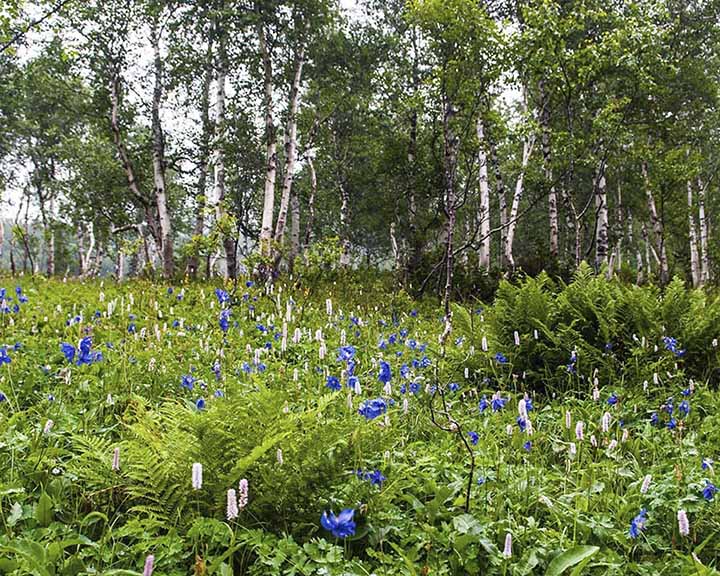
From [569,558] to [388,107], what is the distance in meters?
20.5

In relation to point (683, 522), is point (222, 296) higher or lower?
higher

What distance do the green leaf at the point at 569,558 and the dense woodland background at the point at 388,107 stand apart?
5537 millimetres

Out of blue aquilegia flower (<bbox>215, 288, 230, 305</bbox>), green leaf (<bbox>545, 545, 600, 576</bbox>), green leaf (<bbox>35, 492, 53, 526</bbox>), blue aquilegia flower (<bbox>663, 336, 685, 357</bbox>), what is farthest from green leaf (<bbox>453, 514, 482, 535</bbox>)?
blue aquilegia flower (<bbox>215, 288, 230, 305</bbox>)

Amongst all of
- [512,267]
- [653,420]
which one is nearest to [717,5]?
[512,267]

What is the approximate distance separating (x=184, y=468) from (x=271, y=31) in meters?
16.0

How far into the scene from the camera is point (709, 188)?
28.2m

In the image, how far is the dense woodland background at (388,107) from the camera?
33.6ft

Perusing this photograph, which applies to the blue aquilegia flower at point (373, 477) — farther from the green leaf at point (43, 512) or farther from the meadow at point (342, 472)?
the green leaf at point (43, 512)

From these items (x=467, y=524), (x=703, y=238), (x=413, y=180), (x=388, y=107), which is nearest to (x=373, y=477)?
(x=467, y=524)

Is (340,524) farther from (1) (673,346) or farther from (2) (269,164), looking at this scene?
(2) (269,164)

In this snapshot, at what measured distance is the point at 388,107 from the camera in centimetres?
2078

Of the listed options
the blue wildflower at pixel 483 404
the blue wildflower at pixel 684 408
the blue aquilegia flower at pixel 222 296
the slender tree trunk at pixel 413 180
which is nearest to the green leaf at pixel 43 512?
the blue wildflower at pixel 483 404

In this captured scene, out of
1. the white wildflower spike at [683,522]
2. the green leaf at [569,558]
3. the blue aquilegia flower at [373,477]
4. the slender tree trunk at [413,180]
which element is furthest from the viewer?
the slender tree trunk at [413,180]

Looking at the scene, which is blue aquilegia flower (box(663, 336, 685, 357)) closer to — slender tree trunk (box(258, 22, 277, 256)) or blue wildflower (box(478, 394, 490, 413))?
blue wildflower (box(478, 394, 490, 413))
